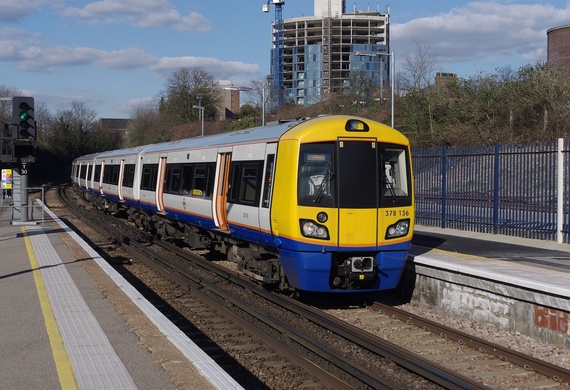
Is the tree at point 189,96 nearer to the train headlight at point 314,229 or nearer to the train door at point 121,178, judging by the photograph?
the train door at point 121,178

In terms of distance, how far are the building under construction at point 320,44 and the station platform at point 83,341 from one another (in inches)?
3393

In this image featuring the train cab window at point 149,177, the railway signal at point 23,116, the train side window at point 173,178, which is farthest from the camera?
the train cab window at point 149,177

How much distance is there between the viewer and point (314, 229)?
9594mm

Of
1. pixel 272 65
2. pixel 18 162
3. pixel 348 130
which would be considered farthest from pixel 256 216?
pixel 272 65

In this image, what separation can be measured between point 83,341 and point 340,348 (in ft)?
10.3

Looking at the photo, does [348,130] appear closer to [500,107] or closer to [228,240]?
[228,240]

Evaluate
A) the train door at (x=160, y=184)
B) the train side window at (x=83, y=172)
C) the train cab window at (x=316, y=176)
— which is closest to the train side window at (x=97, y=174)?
the train side window at (x=83, y=172)

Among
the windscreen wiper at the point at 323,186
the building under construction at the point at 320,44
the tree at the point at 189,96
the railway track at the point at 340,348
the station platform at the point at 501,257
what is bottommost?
the railway track at the point at 340,348

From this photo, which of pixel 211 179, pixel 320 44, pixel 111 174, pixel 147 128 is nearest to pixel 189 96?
pixel 147 128

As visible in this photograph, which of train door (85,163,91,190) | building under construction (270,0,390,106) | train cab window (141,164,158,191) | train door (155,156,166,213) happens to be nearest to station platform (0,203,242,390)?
train door (155,156,166,213)

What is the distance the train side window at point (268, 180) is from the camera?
10.6 m

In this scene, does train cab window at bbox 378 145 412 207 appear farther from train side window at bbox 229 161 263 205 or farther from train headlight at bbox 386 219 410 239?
train side window at bbox 229 161 263 205

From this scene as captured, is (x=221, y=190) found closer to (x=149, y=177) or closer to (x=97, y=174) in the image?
(x=149, y=177)

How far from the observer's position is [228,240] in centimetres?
1339
